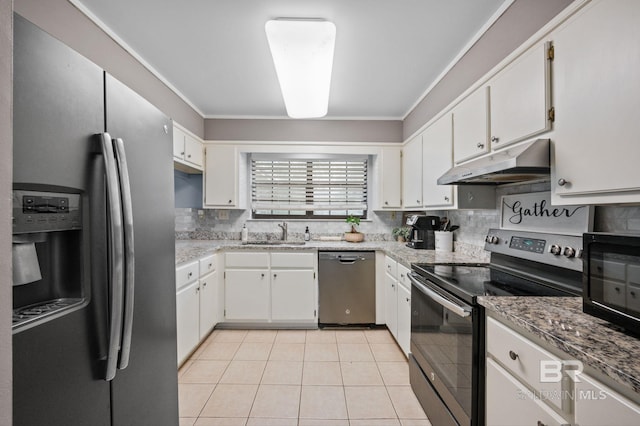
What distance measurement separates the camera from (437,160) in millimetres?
2457

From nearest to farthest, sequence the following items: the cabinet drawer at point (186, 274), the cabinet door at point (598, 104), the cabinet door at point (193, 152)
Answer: the cabinet door at point (598, 104) → the cabinet drawer at point (186, 274) → the cabinet door at point (193, 152)

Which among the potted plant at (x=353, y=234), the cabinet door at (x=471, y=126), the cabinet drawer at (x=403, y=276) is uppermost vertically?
the cabinet door at (x=471, y=126)

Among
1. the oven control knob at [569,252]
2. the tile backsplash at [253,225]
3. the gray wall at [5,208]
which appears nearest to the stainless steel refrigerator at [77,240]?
the gray wall at [5,208]

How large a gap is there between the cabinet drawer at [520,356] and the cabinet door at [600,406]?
2.6 inches

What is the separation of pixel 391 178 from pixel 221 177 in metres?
2.05

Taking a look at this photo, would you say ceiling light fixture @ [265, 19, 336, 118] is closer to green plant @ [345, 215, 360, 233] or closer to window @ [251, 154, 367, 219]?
window @ [251, 154, 367, 219]

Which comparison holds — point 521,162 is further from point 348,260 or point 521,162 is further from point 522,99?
point 348,260

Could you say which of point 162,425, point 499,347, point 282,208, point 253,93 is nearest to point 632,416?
point 499,347

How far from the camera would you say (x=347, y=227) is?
3793 millimetres

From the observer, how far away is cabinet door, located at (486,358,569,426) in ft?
3.03

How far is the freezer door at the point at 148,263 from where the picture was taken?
99cm

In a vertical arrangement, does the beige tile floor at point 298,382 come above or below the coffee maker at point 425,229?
below

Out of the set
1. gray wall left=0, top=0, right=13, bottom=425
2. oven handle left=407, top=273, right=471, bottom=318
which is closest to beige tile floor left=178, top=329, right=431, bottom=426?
oven handle left=407, top=273, right=471, bottom=318

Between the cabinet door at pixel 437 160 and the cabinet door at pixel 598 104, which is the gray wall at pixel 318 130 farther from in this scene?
the cabinet door at pixel 598 104
